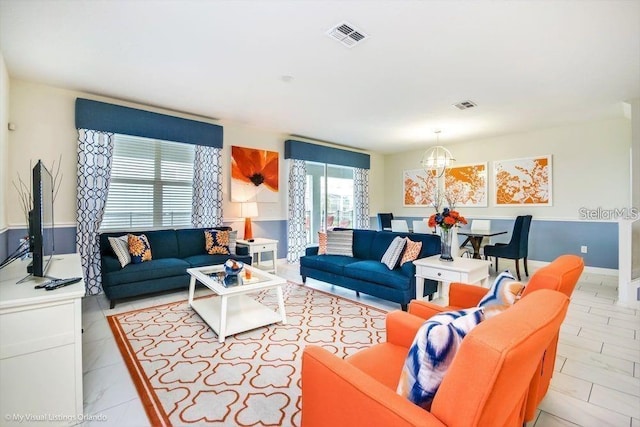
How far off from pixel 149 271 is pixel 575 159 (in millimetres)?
6944

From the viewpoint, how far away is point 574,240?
5.28 metres

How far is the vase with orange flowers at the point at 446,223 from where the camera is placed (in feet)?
9.71

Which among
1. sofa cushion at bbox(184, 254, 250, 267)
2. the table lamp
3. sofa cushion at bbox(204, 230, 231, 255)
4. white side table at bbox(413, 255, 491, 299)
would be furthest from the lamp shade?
white side table at bbox(413, 255, 491, 299)

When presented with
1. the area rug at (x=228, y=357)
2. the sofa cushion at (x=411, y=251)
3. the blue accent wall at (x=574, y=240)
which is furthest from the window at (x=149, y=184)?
the blue accent wall at (x=574, y=240)

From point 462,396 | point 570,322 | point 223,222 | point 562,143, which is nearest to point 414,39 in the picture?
point 462,396

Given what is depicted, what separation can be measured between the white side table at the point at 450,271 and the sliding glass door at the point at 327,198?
3630 mm

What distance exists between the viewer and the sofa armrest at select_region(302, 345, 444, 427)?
84 centimetres

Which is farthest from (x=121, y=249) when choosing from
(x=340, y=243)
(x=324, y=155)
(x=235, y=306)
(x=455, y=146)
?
(x=455, y=146)

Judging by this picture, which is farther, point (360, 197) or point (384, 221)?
point (360, 197)

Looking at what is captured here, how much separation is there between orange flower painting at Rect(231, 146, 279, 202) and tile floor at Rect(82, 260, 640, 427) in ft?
7.73

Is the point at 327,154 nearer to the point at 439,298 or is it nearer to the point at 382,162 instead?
the point at 382,162

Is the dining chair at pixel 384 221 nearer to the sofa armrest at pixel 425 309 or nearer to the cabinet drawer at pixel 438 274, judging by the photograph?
the cabinet drawer at pixel 438 274

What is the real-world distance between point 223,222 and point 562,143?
20.3 feet

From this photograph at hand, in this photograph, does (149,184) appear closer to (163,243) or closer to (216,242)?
(163,243)
